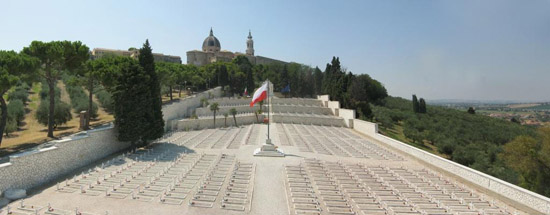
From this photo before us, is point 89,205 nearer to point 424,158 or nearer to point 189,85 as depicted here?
point 424,158

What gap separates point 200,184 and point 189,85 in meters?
50.1

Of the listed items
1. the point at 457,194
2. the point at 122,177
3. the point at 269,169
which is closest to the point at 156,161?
the point at 122,177

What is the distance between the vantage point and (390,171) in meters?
17.6

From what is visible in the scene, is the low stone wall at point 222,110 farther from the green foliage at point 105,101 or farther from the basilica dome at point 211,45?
the basilica dome at point 211,45

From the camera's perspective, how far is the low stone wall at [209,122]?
33.7m

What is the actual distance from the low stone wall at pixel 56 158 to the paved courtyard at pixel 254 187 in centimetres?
93

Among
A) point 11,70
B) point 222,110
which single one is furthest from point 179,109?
point 11,70

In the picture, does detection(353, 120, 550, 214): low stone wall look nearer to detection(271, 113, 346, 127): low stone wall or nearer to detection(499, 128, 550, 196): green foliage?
detection(499, 128, 550, 196): green foliage

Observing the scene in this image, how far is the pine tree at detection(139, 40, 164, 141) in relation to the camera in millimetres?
22547

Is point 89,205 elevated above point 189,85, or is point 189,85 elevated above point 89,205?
point 189,85

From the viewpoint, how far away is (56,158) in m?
15.9

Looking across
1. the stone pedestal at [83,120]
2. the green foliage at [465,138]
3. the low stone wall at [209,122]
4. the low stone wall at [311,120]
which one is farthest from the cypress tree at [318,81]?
the stone pedestal at [83,120]

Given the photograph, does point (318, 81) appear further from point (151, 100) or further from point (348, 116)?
point (151, 100)

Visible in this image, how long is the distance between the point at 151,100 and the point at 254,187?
1368 cm
